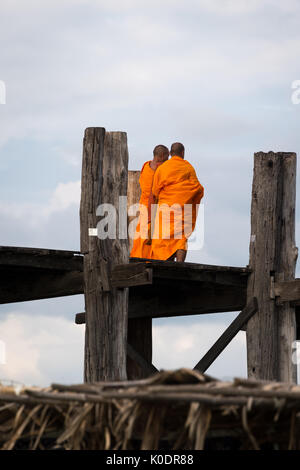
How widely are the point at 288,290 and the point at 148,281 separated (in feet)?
5.46

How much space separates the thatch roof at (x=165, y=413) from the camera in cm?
309

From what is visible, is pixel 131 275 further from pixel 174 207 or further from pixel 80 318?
pixel 80 318

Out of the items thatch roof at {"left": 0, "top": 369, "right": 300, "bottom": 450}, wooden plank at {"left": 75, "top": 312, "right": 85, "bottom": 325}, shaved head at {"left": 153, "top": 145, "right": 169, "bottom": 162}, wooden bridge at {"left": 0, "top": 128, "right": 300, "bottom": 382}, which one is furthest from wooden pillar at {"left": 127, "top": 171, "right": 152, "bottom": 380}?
thatch roof at {"left": 0, "top": 369, "right": 300, "bottom": 450}

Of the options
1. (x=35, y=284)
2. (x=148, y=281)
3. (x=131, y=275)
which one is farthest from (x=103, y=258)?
(x=35, y=284)

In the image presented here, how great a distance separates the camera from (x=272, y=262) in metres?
8.16

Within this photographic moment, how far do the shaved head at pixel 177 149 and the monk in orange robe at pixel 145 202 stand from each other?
1.08 ft

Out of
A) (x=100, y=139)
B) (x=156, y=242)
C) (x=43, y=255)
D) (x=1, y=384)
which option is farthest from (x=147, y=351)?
(x=1, y=384)

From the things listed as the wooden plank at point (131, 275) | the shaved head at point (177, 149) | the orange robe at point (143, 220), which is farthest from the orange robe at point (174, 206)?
the wooden plank at point (131, 275)

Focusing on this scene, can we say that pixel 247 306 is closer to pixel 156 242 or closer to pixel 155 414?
pixel 156 242

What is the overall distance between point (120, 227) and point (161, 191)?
204 centimetres

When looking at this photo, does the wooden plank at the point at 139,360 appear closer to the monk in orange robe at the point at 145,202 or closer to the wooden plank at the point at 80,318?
the monk in orange robe at the point at 145,202

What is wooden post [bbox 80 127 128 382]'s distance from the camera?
7250 mm

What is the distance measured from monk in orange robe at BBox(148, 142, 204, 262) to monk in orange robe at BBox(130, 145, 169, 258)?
0.79ft

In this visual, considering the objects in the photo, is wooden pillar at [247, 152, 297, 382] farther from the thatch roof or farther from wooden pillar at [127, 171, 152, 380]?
the thatch roof
